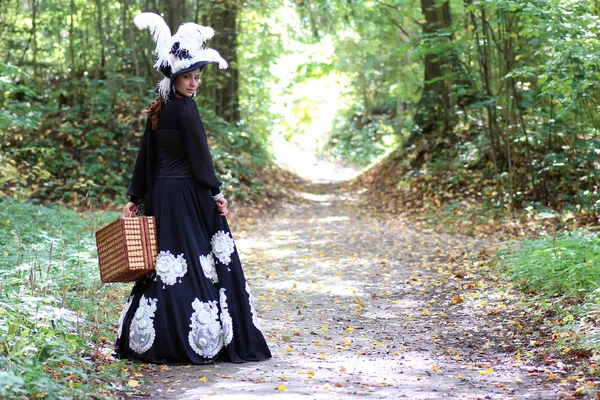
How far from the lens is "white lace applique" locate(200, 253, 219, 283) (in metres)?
5.14

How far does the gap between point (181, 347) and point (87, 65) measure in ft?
45.5

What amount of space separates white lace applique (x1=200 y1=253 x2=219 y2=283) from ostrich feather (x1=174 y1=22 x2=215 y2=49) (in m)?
1.52

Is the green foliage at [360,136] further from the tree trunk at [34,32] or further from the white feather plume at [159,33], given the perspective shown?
the white feather plume at [159,33]

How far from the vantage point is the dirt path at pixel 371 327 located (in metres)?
4.39

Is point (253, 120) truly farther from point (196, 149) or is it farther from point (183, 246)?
point (183, 246)

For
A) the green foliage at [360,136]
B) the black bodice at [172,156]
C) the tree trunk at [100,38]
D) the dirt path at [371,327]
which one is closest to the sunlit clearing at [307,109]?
the green foliage at [360,136]

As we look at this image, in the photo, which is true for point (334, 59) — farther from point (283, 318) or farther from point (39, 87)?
point (283, 318)

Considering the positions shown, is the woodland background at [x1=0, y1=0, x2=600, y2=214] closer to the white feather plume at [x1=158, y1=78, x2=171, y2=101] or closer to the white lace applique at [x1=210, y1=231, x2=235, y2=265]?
the white feather plume at [x1=158, y1=78, x2=171, y2=101]

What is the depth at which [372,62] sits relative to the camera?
26.7 metres

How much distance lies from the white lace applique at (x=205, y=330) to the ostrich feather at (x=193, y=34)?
184cm

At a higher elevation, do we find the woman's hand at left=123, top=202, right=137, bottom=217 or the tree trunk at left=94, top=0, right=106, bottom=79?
the tree trunk at left=94, top=0, right=106, bottom=79

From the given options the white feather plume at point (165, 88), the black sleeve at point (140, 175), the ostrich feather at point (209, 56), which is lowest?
the black sleeve at point (140, 175)

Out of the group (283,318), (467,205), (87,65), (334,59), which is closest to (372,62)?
(334,59)

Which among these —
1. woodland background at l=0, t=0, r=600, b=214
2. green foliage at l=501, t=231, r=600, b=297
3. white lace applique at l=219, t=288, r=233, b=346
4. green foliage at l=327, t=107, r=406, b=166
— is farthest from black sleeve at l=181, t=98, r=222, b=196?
green foliage at l=327, t=107, r=406, b=166
